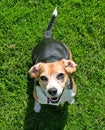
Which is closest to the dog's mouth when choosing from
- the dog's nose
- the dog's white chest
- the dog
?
the dog

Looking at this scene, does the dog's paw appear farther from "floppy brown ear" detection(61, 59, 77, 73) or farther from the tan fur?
"floppy brown ear" detection(61, 59, 77, 73)

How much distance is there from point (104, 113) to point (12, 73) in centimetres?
163

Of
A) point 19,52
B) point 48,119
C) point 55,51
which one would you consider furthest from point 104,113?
point 19,52

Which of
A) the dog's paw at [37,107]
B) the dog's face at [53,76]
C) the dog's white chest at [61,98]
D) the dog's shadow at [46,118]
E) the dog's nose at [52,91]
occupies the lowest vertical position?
the dog's shadow at [46,118]

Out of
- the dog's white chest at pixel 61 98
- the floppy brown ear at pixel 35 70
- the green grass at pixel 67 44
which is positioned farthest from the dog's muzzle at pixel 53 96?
the green grass at pixel 67 44

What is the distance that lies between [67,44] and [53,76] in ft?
5.17

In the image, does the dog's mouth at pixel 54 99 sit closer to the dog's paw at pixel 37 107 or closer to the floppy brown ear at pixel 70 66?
the floppy brown ear at pixel 70 66

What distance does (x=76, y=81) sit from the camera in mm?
6273

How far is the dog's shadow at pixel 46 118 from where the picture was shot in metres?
6.05

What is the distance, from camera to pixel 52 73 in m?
5.11

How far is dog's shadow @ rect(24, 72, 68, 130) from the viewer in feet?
19.9

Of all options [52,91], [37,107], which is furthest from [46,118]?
[52,91]

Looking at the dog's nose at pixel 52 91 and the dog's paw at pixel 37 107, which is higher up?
the dog's nose at pixel 52 91

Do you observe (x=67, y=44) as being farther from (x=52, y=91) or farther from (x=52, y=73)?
(x=52, y=91)
